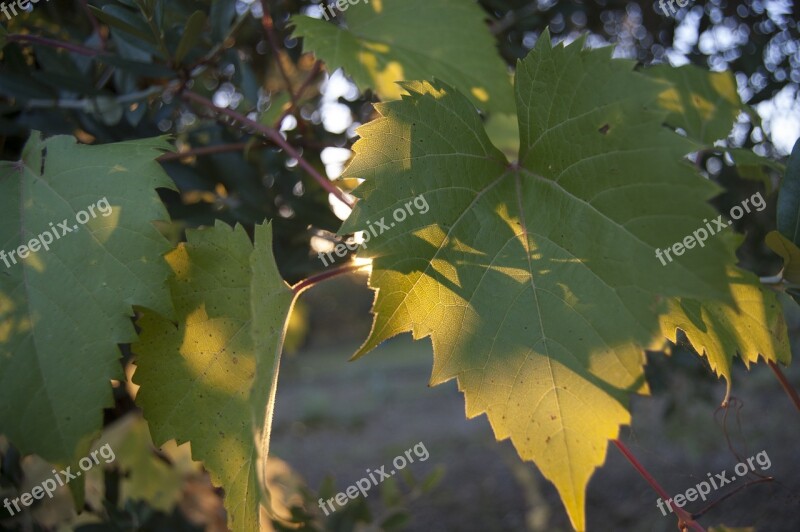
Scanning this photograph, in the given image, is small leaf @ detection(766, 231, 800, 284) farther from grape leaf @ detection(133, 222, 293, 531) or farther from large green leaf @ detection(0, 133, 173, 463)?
large green leaf @ detection(0, 133, 173, 463)

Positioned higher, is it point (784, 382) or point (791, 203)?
point (791, 203)

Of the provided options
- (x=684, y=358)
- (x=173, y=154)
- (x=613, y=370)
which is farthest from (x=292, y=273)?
(x=684, y=358)

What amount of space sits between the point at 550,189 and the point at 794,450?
268 centimetres

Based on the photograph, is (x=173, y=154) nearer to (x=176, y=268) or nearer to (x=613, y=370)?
(x=176, y=268)

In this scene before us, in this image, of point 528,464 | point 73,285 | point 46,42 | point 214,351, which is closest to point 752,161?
point 214,351

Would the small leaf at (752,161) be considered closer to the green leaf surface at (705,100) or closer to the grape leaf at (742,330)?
the green leaf surface at (705,100)

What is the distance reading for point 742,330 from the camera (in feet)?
2.50

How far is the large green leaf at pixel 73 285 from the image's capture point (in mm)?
605

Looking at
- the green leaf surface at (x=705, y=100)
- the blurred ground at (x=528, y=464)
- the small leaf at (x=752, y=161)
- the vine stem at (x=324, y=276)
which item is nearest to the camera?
the vine stem at (x=324, y=276)

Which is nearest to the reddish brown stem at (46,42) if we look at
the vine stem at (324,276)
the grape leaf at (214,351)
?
the grape leaf at (214,351)

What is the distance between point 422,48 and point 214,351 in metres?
0.60

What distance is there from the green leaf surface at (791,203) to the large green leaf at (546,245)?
6.9 inches

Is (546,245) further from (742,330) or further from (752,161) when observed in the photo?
(752,161)

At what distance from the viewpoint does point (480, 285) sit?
653mm
